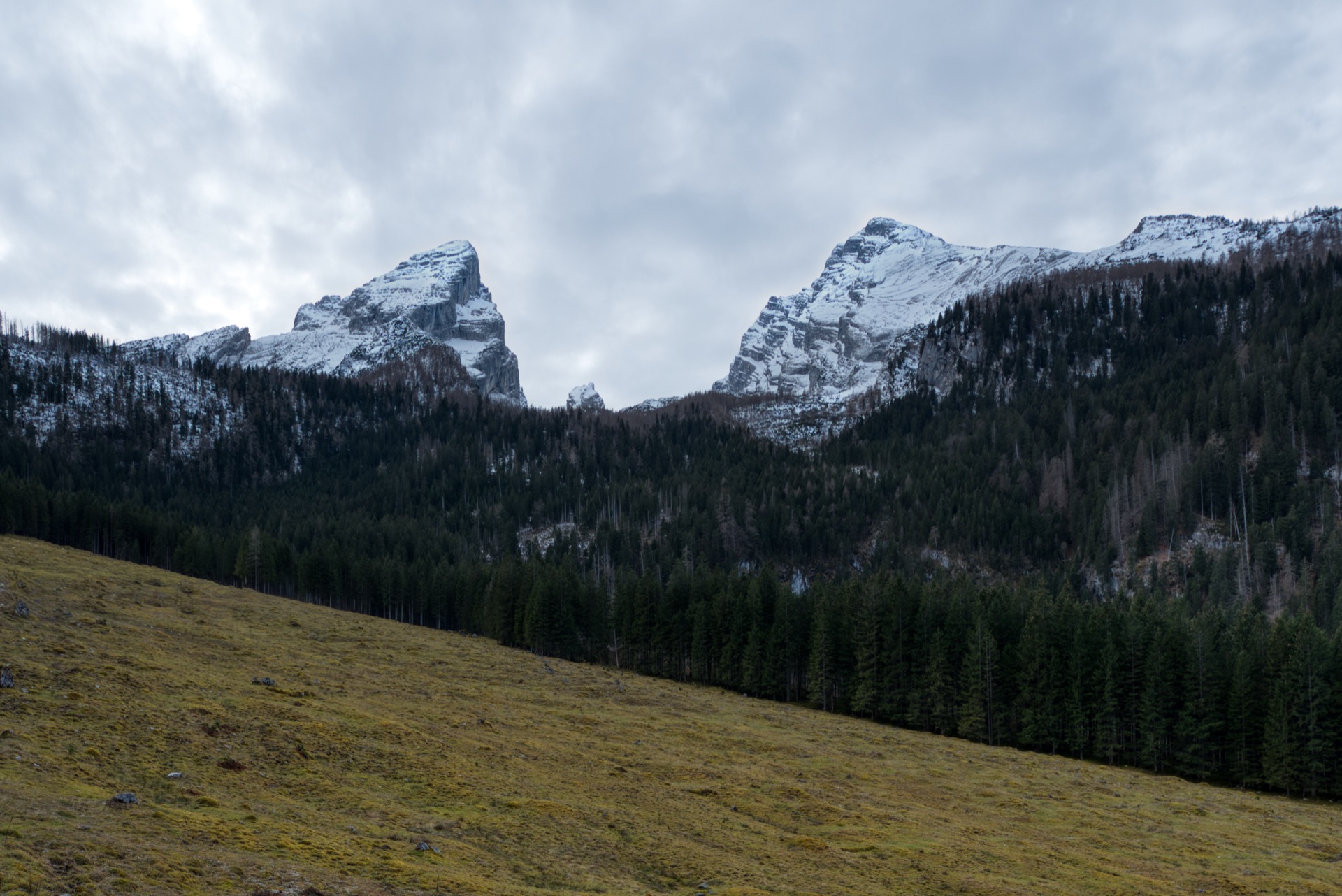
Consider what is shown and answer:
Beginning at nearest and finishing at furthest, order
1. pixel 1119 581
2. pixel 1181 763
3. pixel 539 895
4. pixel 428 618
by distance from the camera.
A: pixel 539 895 → pixel 1181 763 → pixel 428 618 → pixel 1119 581

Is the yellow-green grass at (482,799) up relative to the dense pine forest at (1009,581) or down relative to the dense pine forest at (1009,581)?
down

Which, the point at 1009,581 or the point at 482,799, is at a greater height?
the point at 1009,581

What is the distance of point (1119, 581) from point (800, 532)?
6969cm

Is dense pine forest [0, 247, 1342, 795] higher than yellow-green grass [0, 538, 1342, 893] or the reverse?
higher

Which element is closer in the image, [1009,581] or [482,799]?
[482,799]

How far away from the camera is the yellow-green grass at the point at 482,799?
20734mm

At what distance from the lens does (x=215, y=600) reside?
271ft

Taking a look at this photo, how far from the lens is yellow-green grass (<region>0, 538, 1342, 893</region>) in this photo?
68.0 ft

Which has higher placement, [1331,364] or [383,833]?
[1331,364]

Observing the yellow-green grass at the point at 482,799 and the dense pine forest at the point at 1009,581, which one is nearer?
the yellow-green grass at the point at 482,799

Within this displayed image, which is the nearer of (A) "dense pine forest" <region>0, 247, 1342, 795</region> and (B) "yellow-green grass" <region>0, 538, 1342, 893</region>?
(B) "yellow-green grass" <region>0, 538, 1342, 893</region>

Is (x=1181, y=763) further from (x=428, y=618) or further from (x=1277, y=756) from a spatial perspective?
(x=428, y=618)

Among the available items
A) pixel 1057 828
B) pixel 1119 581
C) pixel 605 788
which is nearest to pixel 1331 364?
pixel 1119 581

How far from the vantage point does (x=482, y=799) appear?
30641mm
